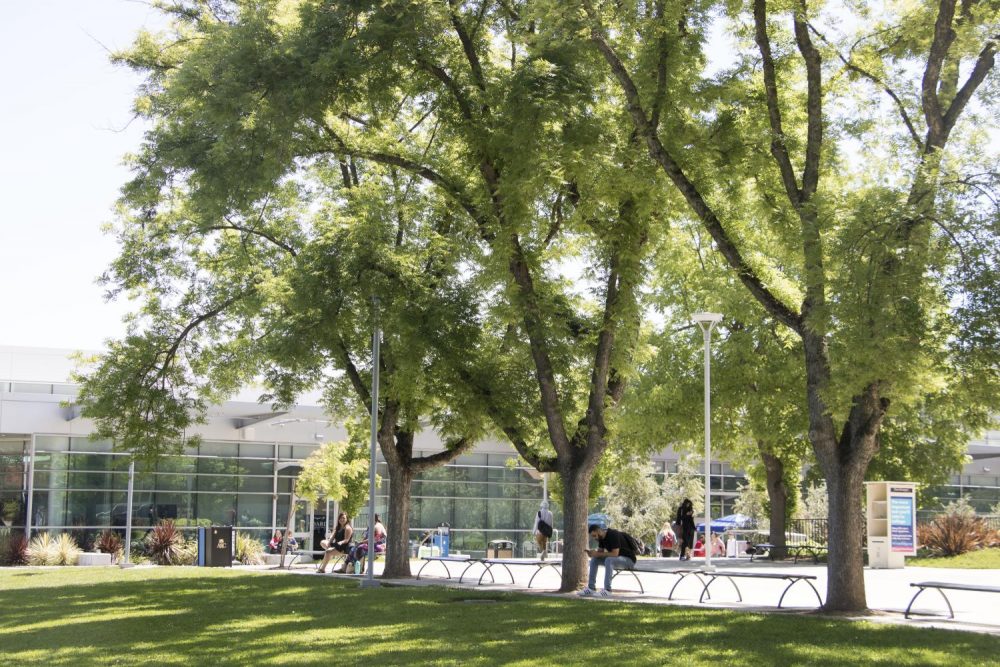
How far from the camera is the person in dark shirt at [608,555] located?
20513 mm

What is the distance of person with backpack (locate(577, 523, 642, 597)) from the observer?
20.5 meters

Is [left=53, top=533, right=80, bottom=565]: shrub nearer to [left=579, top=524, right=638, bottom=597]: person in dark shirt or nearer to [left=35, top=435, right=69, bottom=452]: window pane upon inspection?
[left=35, top=435, right=69, bottom=452]: window pane

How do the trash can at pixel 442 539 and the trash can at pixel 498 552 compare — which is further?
the trash can at pixel 442 539

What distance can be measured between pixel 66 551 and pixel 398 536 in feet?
46.6

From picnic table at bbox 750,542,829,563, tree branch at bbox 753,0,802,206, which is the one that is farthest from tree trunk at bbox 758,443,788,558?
tree branch at bbox 753,0,802,206

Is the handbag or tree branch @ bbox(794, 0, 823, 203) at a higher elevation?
tree branch @ bbox(794, 0, 823, 203)

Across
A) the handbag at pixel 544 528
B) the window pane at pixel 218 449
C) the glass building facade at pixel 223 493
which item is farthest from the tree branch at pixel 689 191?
the window pane at pixel 218 449

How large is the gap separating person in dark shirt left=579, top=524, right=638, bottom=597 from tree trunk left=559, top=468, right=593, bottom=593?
28.8 inches

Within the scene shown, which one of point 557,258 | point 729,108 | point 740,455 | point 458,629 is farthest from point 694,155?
point 740,455

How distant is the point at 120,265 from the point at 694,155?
15045mm

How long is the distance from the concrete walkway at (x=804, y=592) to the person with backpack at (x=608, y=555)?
40cm

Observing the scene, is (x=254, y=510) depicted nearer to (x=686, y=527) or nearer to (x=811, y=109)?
(x=686, y=527)

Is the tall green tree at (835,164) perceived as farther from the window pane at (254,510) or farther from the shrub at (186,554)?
the window pane at (254,510)

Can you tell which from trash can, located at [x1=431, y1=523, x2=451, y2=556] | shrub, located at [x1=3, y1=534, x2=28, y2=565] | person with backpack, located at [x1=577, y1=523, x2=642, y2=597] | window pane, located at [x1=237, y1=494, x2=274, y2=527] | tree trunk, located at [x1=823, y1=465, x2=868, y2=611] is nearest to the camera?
tree trunk, located at [x1=823, y1=465, x2=868, y2=611]
